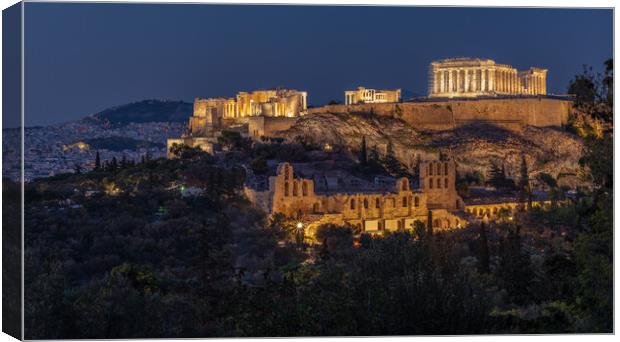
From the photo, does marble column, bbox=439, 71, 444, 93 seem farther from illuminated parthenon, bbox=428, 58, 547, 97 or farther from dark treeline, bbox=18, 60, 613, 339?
dark treeline, bbox=18, 60, 613, 339

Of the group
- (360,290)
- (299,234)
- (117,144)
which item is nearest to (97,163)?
(117,144)

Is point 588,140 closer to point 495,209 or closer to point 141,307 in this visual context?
point 141,307

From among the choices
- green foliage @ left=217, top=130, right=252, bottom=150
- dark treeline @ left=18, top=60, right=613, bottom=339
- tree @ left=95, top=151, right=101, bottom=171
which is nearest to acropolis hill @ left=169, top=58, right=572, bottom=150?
green foliage @ left=217, top=130, right=252, bottom=150

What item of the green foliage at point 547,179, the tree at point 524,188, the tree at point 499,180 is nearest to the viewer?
the tree at point 524,188

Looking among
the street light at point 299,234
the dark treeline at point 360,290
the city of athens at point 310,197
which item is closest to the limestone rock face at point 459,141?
the city of athens at point 310,197

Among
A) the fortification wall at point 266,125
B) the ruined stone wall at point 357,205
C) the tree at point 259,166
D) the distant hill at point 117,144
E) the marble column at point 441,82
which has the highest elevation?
the marble column at point 441,82

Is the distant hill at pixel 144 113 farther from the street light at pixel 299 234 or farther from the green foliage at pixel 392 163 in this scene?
the green foliage at pixel 392 163
